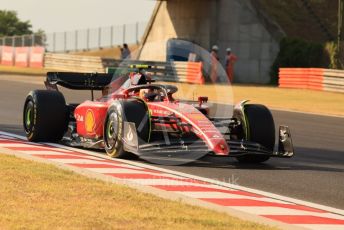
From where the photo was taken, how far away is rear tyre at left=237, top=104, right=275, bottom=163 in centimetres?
1189

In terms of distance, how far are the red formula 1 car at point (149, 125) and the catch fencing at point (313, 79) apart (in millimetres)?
21022

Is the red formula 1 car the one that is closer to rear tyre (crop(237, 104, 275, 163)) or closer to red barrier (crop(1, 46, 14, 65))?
rear tyre (crop(237, 104, 275, 163))

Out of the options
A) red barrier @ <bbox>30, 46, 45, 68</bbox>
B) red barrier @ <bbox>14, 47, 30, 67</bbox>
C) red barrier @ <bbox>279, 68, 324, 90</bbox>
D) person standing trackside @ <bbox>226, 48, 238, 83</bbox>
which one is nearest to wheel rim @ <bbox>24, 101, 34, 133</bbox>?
red barrier @ <bbox>279, 68, 324, 90</bbox>

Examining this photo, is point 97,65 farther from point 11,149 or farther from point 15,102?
point 11,149

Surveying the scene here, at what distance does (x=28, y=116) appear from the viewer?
1349 centimetres

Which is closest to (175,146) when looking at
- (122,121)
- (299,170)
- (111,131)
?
(122,121)

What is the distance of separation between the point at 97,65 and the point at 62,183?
36.6 meters

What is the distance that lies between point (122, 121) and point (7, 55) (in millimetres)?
49835

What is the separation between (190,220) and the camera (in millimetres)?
7254

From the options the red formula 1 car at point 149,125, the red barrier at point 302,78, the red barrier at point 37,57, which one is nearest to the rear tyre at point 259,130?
the red formula 1 car at point 149,125

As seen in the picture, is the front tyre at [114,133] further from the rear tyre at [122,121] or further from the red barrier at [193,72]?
the red barrier at [193,72]

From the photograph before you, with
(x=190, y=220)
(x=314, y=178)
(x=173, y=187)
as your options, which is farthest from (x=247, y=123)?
(x=190, y=220)

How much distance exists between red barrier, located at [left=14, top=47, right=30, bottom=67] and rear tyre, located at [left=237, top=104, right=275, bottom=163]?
45.7 metres

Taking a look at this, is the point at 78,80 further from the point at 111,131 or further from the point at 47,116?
the point at 111,131
